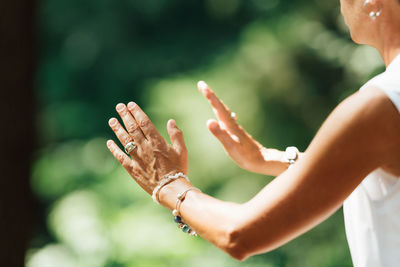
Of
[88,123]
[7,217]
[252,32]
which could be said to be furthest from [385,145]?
[88,123]

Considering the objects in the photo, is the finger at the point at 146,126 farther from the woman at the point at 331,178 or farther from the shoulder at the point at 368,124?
the shoulder at the point at 368,124

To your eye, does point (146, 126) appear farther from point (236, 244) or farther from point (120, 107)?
point (236, 244)

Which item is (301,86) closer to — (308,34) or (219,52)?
(308,34)

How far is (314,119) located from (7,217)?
166 inches

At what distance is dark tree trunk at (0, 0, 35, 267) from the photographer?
94.7 inches

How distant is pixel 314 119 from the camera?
19.8 feet

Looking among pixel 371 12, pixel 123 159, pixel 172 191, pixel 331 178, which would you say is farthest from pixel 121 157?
pixel 371 12

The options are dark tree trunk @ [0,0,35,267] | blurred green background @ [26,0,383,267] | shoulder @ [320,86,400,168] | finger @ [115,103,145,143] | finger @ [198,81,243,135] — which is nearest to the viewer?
shoulder @ [320,86,400,168]

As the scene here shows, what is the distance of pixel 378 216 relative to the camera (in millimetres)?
1469

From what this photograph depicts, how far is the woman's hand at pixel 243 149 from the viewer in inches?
86.2

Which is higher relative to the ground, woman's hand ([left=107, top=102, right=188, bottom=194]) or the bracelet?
woman's hand ([left=107, top=102, right=188, bottom=194])

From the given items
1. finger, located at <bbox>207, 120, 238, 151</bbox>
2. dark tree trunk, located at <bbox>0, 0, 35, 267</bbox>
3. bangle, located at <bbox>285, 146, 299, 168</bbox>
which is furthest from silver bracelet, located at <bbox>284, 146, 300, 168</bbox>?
dark tree trunk, located at <bbox>0, 0, 35, 267</bbox>

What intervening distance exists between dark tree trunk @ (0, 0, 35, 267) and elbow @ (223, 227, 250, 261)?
4.33 ft

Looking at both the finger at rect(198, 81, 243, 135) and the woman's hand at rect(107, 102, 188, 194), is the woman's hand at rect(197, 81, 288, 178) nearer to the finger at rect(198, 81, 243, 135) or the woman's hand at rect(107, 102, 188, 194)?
the finger at rect(198, 81, 243, 135)
